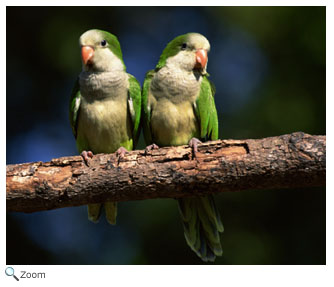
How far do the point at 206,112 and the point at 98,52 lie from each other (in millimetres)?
1313

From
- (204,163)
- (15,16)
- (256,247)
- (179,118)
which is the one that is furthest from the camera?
(15,16)

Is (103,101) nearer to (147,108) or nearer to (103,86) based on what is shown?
(103,86)

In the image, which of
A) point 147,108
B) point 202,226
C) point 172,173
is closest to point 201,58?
point 147,108

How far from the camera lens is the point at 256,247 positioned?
6227mm

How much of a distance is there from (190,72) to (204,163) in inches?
57.6

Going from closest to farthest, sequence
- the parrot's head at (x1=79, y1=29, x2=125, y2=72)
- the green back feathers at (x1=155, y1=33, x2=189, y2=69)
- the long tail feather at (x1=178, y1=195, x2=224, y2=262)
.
Result: 1. the long tail feather at (x1=178, y1=195, x2=224, y2=262)
2. the parrot's head at (x1=79, y1=29, x2=125, y2=72)
3. the green back feathers at (x1=155, y1=33, x2=189, y2=69)

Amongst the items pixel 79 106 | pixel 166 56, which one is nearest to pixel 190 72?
pixel 166 56

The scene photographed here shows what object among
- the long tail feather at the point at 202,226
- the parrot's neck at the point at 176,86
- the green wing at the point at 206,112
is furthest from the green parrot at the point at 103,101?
the long tail feather at the point at 202,226

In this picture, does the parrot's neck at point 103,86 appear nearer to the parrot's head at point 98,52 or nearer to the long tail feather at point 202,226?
the parrot's head at point 98,52

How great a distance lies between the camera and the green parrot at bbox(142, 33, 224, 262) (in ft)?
14.6

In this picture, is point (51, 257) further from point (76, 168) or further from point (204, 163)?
point (204, 163)

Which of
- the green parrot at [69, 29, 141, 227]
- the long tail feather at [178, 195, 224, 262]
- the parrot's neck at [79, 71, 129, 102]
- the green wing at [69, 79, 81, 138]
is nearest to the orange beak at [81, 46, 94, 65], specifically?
the green parrot at [69, 29, 141, 227]

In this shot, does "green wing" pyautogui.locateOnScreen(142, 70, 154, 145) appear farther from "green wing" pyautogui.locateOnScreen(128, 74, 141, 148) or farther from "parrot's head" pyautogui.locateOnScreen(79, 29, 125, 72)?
"parrot's head" pyautogui.locateOnScreen(79, 29, 125, 72)

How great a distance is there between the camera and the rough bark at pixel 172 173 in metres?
3.32
